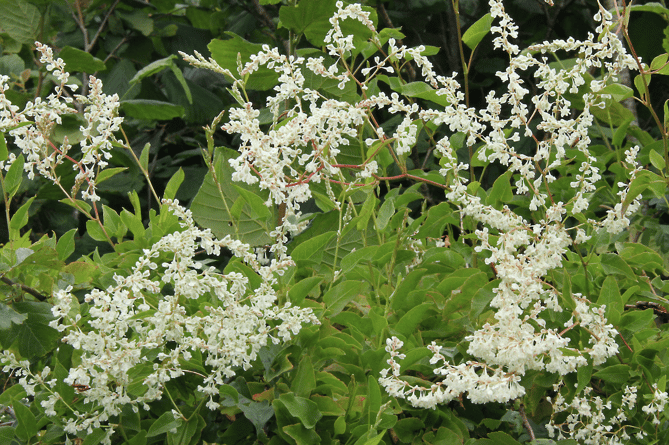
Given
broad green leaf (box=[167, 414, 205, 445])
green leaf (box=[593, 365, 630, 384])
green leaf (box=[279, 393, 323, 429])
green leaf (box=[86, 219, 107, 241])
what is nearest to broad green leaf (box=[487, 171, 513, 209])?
green leaf (box=[593, 365, 630, 384])

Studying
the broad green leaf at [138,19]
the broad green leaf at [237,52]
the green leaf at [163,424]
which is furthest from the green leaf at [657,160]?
the broad green leaf at [138,19]

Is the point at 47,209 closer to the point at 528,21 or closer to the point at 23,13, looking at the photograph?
the point at 23,13

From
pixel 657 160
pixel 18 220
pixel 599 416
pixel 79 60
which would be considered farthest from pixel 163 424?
pixel 79 60

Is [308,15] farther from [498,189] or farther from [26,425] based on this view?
[26,425]

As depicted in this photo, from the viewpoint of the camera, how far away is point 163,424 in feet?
2.34

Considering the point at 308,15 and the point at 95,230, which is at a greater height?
the point at 308,15

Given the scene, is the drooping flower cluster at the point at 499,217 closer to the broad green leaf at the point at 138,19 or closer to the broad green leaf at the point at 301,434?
the broad green leaf at the point at 301,434

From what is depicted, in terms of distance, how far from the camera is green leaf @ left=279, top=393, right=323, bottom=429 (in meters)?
0.68

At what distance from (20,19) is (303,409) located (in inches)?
72.7

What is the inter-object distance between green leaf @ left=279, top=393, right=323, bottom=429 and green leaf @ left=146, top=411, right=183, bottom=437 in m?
0.14

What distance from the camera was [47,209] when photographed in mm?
1938

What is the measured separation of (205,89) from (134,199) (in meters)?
1.15

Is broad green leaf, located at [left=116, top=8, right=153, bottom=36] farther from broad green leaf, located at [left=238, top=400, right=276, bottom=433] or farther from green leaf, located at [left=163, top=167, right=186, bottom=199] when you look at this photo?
broad green leaf, located at [left=238, top=400, right=276, bottom=433]

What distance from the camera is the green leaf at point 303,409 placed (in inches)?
26.7
